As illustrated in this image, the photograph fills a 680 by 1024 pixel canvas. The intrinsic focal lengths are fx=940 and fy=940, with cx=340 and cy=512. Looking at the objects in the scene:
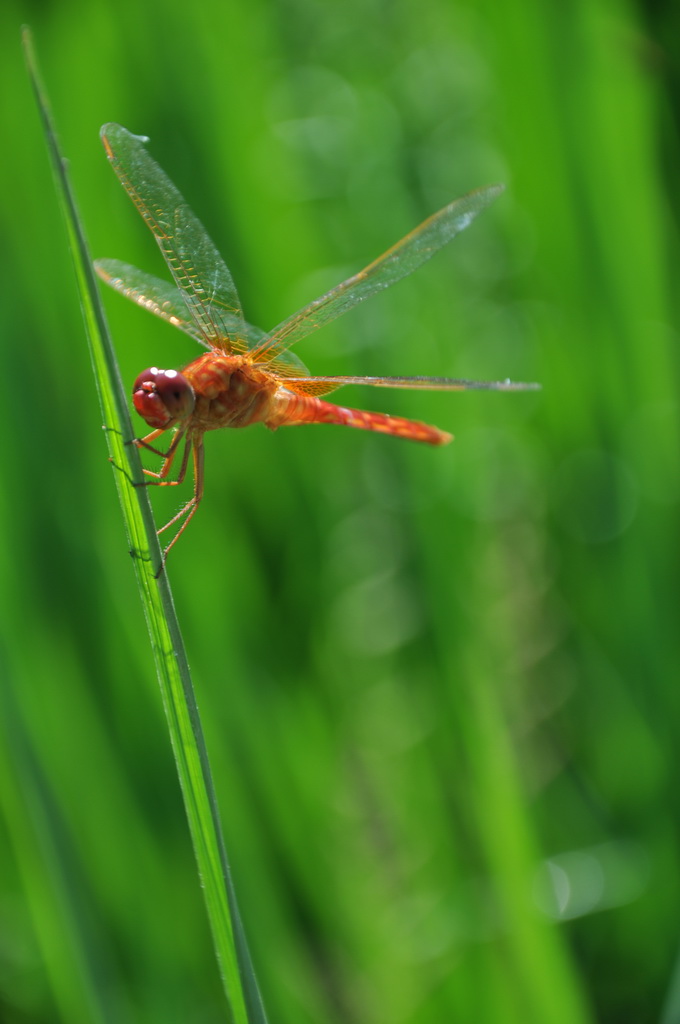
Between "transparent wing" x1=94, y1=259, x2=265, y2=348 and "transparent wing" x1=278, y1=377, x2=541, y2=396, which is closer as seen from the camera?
"transparent wing" x1=278, y1=377, x2=541, y2=396

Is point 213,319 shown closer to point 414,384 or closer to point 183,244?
point 183,244

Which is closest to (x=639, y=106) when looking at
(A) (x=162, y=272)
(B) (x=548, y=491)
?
(B) (x=548, y=491)

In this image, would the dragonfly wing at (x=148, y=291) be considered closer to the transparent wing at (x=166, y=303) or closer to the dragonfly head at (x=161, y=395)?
the transparent wing at (x=166, y=303)

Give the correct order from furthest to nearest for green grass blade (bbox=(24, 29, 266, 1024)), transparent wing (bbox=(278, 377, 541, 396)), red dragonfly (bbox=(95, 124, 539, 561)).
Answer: red dragonfly (bbox=(95, 124, 539, 561))
transparent wing (bbox=(278, 377, 541, 396))
green grass blade (bbox=(24, 29, 266, 1024))

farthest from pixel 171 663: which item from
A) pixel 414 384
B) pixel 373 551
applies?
pixel 373 551

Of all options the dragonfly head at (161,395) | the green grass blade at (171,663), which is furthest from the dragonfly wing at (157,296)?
the green grass blade at (171,663)

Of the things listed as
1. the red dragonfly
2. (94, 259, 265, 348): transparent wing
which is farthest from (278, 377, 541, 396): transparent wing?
(94, 259, 265, 348): transparent wing

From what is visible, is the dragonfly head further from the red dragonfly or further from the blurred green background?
the blurred green background
